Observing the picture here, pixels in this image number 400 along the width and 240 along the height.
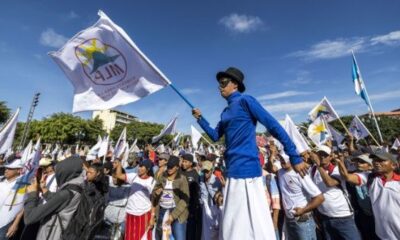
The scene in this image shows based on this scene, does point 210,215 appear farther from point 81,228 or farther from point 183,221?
point 81,228

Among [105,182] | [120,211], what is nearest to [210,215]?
[120,211]

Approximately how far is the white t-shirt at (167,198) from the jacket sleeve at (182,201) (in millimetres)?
163

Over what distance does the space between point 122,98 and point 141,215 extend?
287 centimetres

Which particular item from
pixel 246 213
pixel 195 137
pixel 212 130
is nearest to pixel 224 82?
pixel 212 130

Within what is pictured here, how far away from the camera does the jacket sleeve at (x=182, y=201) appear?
5.00m

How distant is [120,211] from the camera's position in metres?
5.64

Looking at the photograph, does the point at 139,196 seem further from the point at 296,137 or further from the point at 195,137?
the point at 195,137

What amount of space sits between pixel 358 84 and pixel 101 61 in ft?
31.2

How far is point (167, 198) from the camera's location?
529cm

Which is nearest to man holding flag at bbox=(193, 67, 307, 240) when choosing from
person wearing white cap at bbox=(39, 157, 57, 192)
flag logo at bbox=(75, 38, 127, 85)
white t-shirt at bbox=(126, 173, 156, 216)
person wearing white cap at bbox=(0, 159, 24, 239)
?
flag logo at bbox=(75, 38, 127, 85)

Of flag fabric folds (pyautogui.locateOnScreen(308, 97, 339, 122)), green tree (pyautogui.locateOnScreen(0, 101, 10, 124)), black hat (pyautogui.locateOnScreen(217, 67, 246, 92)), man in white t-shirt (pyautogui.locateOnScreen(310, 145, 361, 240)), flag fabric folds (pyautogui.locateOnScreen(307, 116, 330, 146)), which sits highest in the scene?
green tree (pyautogui.locateOnScreen(0, 101, 10, 124))

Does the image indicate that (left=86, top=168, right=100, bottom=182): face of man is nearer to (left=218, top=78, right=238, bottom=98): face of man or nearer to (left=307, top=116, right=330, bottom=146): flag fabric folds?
(left=218, top=78, right=238, bottom=98): face of man

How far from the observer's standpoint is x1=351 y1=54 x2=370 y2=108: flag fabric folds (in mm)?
9514

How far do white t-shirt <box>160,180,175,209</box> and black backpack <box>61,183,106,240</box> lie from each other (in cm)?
175
